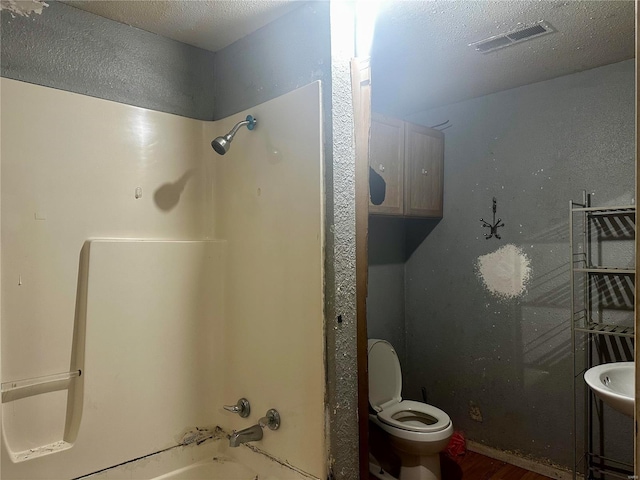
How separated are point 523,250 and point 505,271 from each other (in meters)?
0.18

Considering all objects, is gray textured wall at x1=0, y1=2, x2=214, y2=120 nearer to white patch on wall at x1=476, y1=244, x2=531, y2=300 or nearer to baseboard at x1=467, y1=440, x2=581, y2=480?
white patch on wall at x1=476, y1=244, x2=531, y2=300

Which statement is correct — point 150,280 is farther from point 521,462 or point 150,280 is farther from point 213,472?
point 521,462

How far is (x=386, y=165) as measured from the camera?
264 cm


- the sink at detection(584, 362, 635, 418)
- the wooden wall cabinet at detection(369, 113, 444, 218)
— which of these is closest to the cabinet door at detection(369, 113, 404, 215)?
the wooden wall cabinet at detection(369, 113, 444, 218)

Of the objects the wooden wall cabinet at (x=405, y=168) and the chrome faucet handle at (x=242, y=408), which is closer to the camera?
the chrome faucet handle at (x=242, y=408)

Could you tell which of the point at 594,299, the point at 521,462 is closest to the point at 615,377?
the point at 594,299

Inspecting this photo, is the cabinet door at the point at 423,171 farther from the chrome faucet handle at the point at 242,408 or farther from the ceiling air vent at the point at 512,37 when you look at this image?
the chrome faucet handle at the point at 242,408

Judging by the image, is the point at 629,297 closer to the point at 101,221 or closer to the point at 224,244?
the point at 224,244

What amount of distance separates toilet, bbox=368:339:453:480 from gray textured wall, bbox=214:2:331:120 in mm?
1620

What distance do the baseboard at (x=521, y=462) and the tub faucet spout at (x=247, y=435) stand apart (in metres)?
1.81

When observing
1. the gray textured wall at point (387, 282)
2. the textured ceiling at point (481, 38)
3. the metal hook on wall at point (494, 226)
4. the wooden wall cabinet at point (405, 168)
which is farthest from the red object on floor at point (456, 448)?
the textured ceiling at point (481, 38)

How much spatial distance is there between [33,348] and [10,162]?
660mm

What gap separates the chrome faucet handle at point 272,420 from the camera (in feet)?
5.61

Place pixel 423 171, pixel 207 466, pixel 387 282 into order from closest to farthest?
pixel 207 466, pixel 423 171, pixel 387 282
